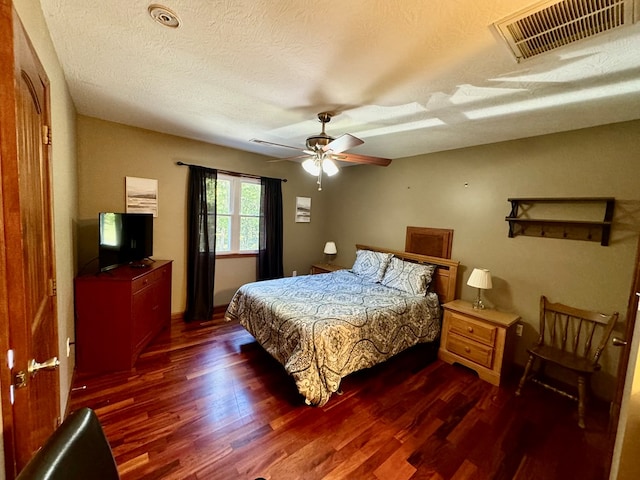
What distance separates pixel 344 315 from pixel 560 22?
7.24ft

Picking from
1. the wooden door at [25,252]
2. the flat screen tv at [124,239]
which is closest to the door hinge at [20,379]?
the wooden door at [25,252]

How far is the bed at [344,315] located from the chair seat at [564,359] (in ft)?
2.99

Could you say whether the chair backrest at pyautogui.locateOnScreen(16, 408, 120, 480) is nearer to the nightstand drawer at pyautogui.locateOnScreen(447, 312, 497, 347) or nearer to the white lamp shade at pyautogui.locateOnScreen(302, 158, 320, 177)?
the white lamp shade at pyautogui.locateOnScreen(302, 158, 320, 177)

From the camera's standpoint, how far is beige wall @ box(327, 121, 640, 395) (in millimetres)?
2225

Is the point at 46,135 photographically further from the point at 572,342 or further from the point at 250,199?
the point at 572,342

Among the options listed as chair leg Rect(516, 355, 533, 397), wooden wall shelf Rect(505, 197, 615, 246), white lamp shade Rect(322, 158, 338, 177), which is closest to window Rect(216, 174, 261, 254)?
white lamp shade Rect(322, 158, 338, 177)

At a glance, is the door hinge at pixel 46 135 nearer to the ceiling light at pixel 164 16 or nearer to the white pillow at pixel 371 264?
the ceiling light at pixel 164 16

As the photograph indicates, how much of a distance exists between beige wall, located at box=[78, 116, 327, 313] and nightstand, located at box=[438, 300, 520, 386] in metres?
2.74

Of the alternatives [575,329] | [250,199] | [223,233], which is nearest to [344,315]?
[575,329]

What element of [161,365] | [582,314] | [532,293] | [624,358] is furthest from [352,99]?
[161,365]

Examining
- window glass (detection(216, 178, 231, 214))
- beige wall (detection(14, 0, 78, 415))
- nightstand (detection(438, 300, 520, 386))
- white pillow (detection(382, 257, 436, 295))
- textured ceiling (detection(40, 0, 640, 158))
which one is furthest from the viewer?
window glass (detection(216, 178, 231, 214))

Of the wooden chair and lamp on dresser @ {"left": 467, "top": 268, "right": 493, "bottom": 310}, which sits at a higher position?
lamp on dresser @ {"left": 467, "top": 268, "right": 493, "bottom": 310}

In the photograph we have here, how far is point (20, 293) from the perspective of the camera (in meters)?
0.73

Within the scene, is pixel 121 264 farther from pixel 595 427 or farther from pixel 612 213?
pixel 612 213
